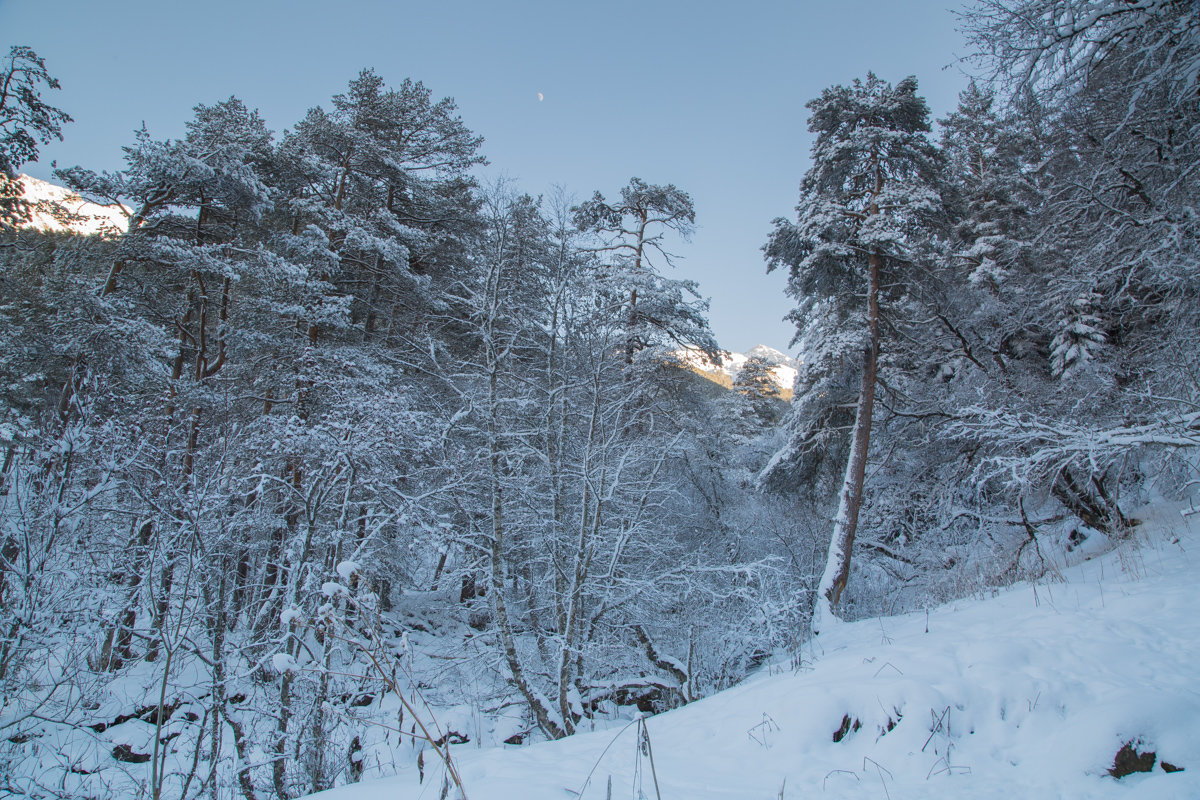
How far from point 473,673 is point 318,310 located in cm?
785

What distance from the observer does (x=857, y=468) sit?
10125 mm

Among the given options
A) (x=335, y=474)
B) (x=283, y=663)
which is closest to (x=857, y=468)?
(x=335, y=474)

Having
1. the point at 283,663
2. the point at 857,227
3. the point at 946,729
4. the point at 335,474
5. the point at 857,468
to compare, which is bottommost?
the point at 946,729

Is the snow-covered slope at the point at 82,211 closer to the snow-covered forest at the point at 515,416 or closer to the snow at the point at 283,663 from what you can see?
the snow-covered forest at the point at 515,416

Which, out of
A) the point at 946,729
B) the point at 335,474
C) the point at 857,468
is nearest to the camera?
the point at 946,729

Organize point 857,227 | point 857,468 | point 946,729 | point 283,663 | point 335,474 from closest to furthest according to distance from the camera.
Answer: point 283,663
point 946,729
point 335,474
point 857,468
point 857,227

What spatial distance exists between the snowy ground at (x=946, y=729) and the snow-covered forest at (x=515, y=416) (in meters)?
1.25

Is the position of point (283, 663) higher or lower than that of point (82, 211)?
lower

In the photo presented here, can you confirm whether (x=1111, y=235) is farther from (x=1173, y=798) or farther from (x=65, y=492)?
(x=65, y=492)

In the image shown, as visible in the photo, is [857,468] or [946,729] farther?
[857,468]

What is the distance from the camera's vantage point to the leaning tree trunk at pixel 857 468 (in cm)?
972

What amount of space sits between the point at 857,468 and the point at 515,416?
713cm

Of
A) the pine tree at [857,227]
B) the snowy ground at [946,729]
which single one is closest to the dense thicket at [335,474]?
the snowy ground at [946,729]

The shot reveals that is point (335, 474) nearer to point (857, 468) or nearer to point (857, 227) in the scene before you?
point (857, 468)
